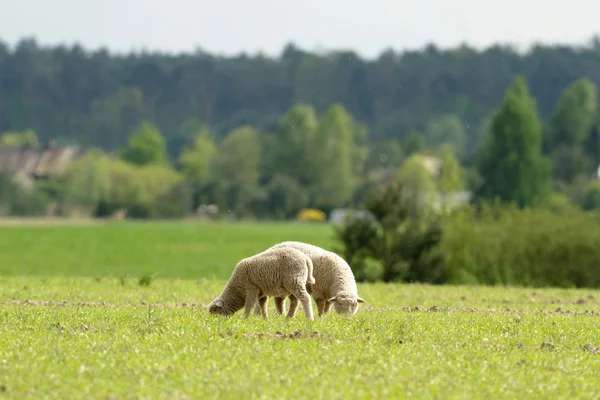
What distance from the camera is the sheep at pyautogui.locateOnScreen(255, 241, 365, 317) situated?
18.5 meters

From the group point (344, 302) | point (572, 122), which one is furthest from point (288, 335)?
point (572, 122)

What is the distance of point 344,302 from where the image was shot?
18438mm

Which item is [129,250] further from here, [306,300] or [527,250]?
[306,300]

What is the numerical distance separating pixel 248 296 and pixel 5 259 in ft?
158

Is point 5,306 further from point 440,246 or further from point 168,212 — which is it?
point 168,212

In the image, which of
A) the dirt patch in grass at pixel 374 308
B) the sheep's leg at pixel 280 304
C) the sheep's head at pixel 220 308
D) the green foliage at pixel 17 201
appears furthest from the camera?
the green foliage at pixel 17 201

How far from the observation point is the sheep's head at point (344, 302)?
60.5ft

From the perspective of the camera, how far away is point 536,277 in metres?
41.5

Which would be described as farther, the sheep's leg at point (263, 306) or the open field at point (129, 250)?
the open field at point (129, 250)

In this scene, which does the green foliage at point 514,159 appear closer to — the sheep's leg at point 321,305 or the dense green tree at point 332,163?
the dense green tree at point 332,163

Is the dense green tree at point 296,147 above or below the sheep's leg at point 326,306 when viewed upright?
above

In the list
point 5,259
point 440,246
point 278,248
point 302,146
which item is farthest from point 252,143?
point 278,248

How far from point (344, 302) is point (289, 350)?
4.73 metres

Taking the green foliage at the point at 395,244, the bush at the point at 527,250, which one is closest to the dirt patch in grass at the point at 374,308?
the green foliage at the point at 395,244
